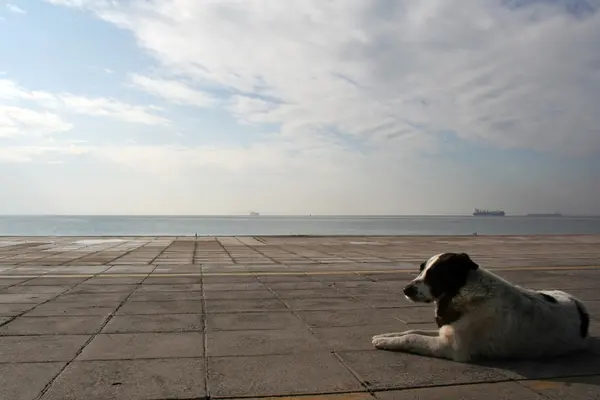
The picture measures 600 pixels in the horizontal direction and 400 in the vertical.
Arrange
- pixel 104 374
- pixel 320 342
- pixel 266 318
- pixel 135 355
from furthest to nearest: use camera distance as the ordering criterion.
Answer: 1. pixel 266 318
2. pixel 320 342
3. pixel 135 355
4. pixel 104 374

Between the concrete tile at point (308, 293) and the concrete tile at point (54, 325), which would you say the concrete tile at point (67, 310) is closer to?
the concrete tile at point (54, 325)

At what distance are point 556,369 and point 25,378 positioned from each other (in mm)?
5700

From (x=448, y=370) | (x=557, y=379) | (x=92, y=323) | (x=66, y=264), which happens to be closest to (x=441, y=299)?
(x=448, y=370)

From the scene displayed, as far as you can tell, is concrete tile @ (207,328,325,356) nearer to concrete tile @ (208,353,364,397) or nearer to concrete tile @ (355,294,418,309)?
concrete tile @ (208,353,364,397)

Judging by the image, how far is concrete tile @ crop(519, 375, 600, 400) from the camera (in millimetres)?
4590

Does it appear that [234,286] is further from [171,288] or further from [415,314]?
[415,314]

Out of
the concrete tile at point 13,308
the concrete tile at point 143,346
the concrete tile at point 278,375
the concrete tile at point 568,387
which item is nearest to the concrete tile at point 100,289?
the concrete tile at point 13,308

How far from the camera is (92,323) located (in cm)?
746

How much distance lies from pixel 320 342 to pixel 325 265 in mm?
10534

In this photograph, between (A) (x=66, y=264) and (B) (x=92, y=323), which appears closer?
(B) (x=92, y=323)

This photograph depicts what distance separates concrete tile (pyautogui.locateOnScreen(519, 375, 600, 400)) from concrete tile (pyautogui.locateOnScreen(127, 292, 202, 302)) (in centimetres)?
652

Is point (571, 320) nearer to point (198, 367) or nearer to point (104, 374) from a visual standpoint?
point (198, 367)

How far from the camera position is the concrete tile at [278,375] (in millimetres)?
4676

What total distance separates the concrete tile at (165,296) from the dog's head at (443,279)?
519 cm
